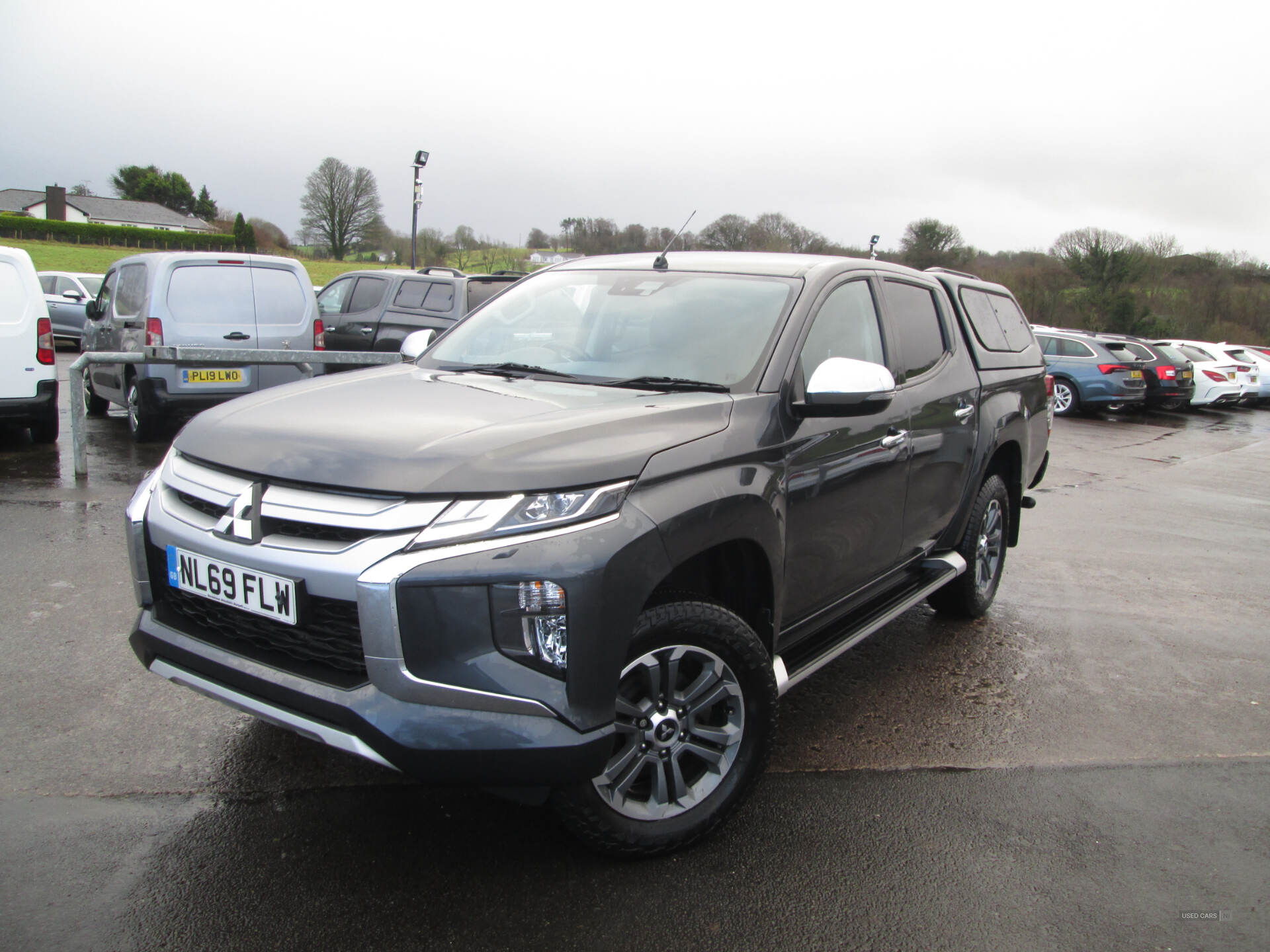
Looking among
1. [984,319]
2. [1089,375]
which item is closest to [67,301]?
[984,319]

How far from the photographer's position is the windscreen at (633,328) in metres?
3.41

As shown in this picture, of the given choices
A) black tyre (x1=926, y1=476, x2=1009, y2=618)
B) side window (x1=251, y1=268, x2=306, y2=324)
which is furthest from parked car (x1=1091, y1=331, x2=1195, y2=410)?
side window (x1=251, y1=268, x2=306, y2=324)

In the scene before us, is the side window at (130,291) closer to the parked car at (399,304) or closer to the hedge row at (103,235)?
the parked car at (399,304)

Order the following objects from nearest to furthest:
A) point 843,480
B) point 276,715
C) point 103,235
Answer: point 276,715, point 843,480, point 103,235

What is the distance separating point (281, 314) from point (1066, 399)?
16.5m

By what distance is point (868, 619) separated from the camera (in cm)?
387

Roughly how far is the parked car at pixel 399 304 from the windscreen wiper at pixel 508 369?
940cm

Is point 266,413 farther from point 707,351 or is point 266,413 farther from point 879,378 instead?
point 879,378

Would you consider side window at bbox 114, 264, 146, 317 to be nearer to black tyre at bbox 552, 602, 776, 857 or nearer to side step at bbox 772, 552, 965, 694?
side step at bbox 772, 552, 965, 694

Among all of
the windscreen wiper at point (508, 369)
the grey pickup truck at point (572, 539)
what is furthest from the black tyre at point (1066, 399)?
the windscreen wiper at point (508, 369)

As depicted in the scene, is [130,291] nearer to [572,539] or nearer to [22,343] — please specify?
[22,343]

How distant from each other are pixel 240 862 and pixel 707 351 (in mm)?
2206

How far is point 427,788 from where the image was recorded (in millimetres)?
3221

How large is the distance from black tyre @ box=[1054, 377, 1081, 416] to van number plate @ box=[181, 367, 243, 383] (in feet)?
54.3
